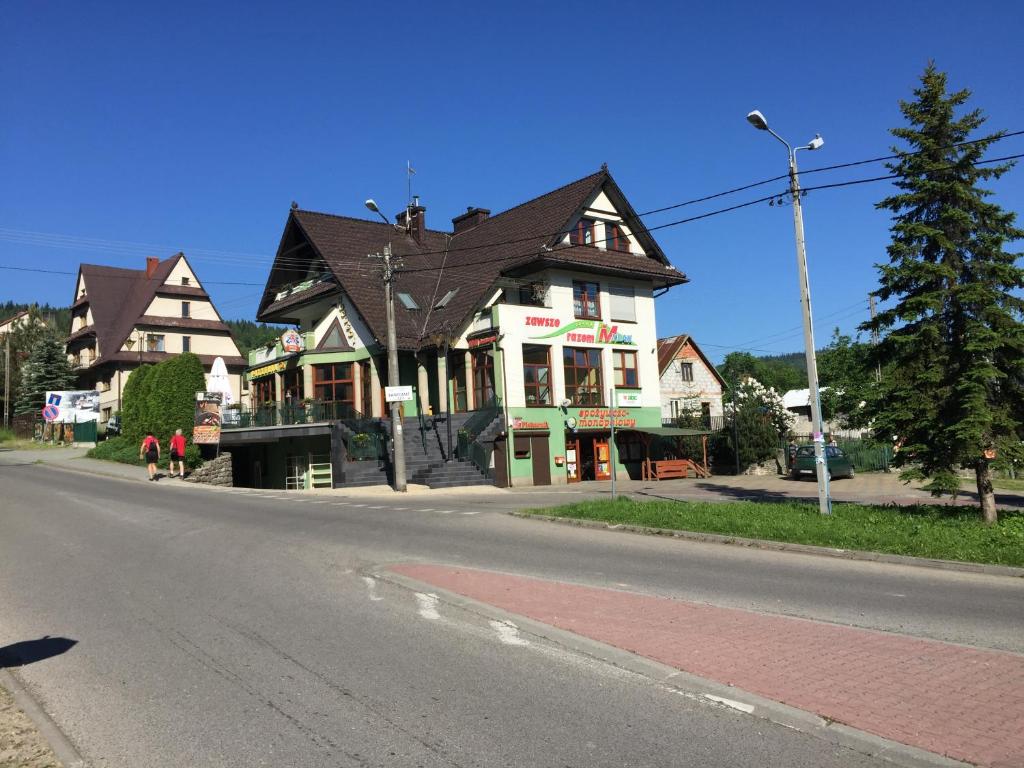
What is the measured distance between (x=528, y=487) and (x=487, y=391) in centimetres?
445

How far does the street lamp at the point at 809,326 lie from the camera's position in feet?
51.5

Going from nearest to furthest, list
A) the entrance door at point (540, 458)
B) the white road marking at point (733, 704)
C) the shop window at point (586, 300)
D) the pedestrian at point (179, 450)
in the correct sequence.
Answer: the white road marking at point (733, 704)
the pedestrian at point (179, 450)
the entrance door at point (540, 458)
the shop window at point (586, 300)

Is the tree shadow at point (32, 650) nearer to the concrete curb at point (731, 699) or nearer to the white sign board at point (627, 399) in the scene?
the concrete curb at point (731, 699)

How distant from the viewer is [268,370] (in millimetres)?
36969

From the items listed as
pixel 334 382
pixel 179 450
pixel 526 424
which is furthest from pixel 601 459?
pixel 179 450

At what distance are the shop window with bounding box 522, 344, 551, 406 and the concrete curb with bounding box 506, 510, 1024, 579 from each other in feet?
50.6

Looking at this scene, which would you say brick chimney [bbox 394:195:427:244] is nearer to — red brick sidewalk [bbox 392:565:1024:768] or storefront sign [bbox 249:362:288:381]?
storefront sign [bbox 249:362:288:381]

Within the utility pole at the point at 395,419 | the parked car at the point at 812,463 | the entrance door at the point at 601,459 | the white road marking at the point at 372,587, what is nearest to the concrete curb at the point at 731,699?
the white road marking at the point at 372,587

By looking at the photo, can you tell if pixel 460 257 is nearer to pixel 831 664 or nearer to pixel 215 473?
pixel 215 473

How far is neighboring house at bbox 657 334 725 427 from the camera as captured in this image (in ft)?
178

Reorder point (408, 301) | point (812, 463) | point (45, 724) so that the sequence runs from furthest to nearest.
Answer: point (408, 301)
point (812, 463)
point (45, 724)

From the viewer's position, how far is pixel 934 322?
15.0 m

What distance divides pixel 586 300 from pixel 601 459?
7015 millimetres

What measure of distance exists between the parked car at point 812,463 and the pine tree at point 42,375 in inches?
2014
